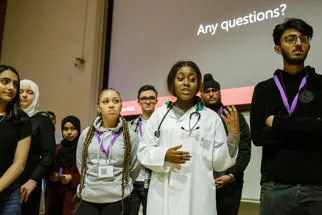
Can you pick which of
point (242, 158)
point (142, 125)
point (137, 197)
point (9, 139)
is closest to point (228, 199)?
point (242, 158)

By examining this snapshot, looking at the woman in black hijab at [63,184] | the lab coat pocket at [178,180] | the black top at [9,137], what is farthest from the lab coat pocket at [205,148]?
the woman in black hijab at [63,184]

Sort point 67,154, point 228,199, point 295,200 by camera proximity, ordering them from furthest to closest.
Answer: point 67,154, point 228,199, point 295,200

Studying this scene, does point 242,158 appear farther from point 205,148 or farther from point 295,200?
point 295,200

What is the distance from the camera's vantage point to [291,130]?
1.71m

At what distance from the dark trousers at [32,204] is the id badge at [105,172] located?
18.7 inches

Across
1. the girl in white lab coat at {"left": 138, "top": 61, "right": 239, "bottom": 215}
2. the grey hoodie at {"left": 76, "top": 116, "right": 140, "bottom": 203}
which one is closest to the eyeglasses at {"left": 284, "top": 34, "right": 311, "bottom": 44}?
the girl in white lab coat at {"left": 138, "top": 61, "right": 239, "bottom": 215}

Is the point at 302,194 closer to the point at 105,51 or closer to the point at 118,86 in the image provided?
the point at 118,86

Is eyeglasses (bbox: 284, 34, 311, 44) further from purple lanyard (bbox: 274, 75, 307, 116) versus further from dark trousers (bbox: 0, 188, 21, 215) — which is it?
dark trousers (bbox: 0, 188, 21, 215)

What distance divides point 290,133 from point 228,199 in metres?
1.01

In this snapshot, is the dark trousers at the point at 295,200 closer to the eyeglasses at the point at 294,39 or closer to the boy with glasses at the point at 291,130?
the boy with glasses at the point at 291,130

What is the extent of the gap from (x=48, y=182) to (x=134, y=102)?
1.64 meters

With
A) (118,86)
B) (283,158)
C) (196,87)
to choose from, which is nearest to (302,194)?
(283,158)

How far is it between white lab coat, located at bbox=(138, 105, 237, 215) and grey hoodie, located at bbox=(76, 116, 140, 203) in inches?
16.8

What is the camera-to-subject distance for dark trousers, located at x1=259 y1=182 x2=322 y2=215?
1.64 metres
